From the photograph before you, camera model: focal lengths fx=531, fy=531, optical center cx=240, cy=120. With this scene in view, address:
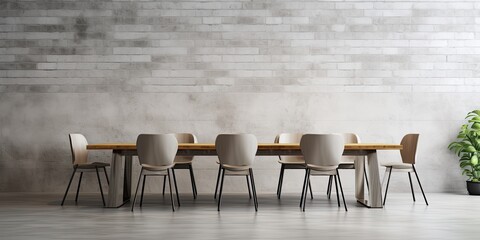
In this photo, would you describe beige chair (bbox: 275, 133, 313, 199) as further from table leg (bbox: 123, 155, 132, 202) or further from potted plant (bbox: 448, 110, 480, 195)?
potted plant (bbox: 448, 110, 480, 195)

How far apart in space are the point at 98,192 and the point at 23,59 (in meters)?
2.32

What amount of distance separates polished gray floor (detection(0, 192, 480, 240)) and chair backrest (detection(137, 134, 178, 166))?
1.78 feet

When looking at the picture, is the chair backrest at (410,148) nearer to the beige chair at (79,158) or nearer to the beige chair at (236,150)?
the beige chair at (236,150)

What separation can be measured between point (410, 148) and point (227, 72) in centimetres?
292

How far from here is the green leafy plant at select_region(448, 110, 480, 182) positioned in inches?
298

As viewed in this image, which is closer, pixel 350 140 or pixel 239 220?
pixel 239 220

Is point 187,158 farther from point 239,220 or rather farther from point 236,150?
point 239,220

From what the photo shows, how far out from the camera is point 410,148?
6.62 meters

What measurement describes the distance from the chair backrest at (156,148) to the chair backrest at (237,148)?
1.65ft

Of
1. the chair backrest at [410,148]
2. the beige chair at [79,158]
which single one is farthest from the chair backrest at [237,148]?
the chair backrest at [410,148]

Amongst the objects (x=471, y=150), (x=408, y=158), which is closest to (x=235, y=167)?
(x=408, y=158)

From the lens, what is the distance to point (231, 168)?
5859 millimetres

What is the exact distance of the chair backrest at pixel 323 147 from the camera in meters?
5.78

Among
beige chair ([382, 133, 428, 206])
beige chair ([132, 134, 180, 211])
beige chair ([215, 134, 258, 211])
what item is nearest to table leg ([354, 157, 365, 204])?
beige chair ([382, 133, 428, 206])
